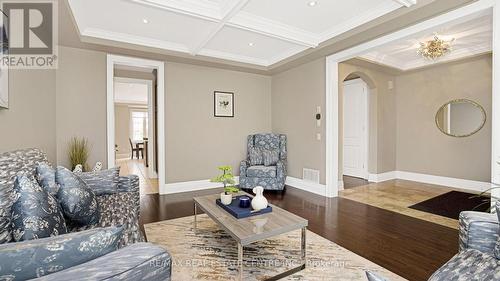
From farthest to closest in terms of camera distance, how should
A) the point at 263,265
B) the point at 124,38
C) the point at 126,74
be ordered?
the point at 126,74, the point at 124,38, the point at 263,265

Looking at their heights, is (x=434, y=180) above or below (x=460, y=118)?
below

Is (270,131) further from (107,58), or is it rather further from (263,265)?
(263,265)

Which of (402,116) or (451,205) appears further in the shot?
(402,116)

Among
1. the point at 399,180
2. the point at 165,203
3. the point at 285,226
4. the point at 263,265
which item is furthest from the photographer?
the point at 399,180

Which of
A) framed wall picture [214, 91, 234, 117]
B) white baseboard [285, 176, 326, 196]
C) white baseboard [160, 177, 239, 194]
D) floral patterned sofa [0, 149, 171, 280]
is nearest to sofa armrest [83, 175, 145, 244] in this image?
floral patterned sofa [0, 149, 171, 280]

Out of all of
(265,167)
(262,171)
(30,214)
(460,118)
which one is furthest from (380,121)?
(30,214)

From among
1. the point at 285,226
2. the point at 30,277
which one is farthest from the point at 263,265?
the point at 30,277

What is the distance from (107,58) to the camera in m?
3.84

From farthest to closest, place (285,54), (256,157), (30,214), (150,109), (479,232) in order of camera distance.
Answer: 1. (150,109)
2. (256,157)
3. (285,54)
4. (479,232)
5. (30,214)

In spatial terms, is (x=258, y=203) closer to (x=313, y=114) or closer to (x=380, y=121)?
(x=313, y=114)

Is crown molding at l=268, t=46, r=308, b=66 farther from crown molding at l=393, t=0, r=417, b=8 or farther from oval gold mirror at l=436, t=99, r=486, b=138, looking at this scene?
oval gold mirror at l=436, t=99, r=486, b=138

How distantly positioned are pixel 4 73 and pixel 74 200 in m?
1.41

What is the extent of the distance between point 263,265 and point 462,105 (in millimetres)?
5263

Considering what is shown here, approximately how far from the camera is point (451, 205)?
357 centimetres
